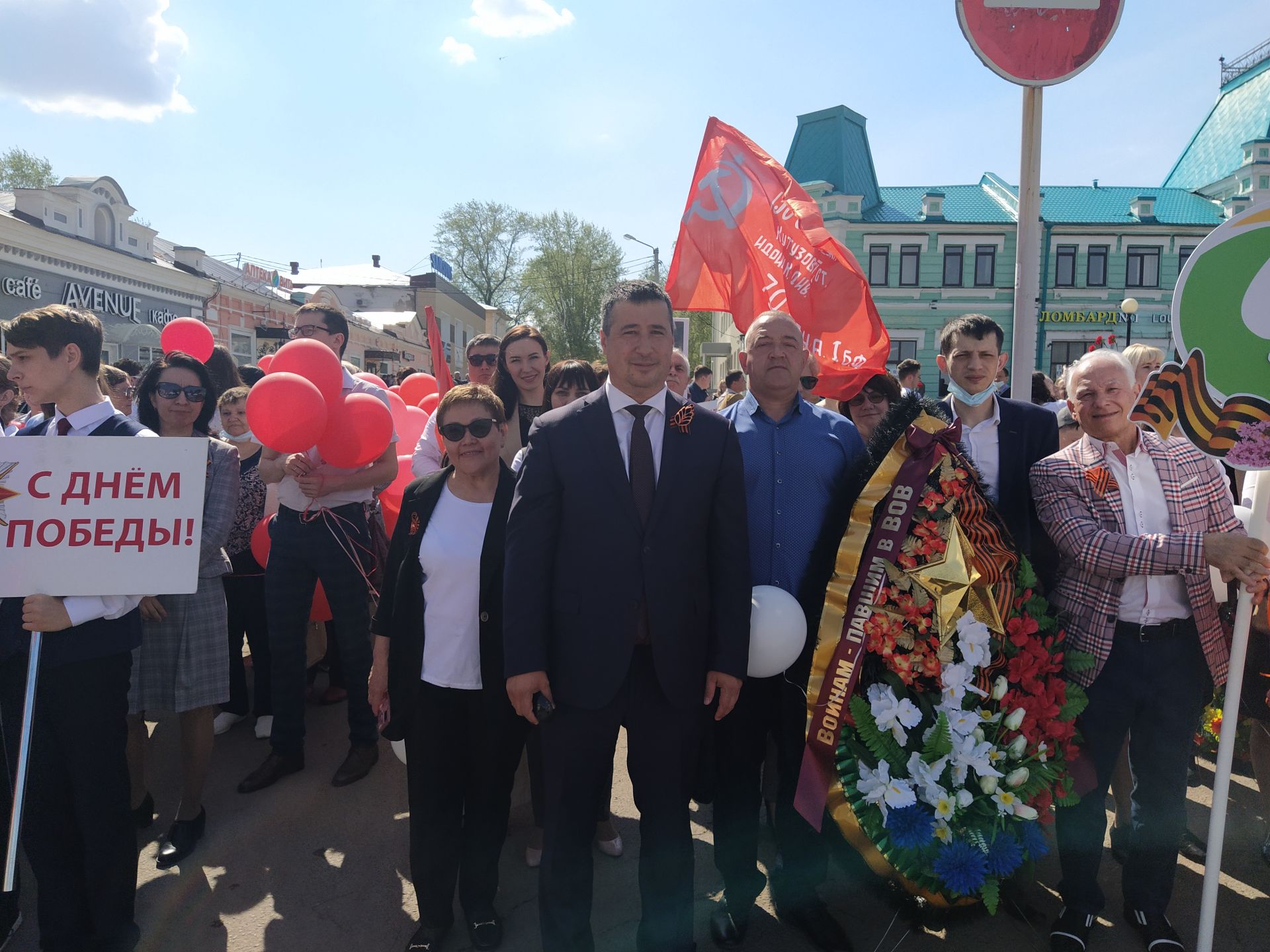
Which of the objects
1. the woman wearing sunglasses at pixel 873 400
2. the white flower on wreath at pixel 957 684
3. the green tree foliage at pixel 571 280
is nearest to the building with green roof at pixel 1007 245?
the green tree foliage at pixel 571 280

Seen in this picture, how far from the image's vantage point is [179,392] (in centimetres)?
352

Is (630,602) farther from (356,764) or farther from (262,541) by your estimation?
(262,541)

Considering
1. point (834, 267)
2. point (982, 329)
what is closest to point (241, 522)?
point (834, 267)

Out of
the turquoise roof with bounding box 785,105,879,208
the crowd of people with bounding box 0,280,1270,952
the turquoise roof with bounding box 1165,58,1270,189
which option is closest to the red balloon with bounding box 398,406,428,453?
the crowd of people with bounding box 0,280,1270,952

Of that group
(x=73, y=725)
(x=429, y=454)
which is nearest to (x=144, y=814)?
(x=73, y=725)

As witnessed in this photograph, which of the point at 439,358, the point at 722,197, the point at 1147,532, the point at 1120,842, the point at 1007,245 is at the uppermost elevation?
the point at 1007,245

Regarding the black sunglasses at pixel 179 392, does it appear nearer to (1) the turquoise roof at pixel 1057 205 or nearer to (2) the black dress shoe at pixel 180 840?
(2) the black dress shoe at pixel 180 840

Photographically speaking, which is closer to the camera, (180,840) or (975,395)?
(975,395)

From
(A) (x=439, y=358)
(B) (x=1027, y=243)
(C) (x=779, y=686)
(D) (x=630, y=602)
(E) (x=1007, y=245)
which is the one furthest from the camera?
(E) (x=1007, y=245)

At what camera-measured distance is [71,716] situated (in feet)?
8.57

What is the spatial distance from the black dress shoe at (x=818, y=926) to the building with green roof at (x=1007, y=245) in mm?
27581

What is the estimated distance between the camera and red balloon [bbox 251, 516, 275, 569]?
14.4 ft

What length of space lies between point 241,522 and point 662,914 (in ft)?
10.8

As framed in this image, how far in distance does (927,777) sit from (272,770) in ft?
10.3
